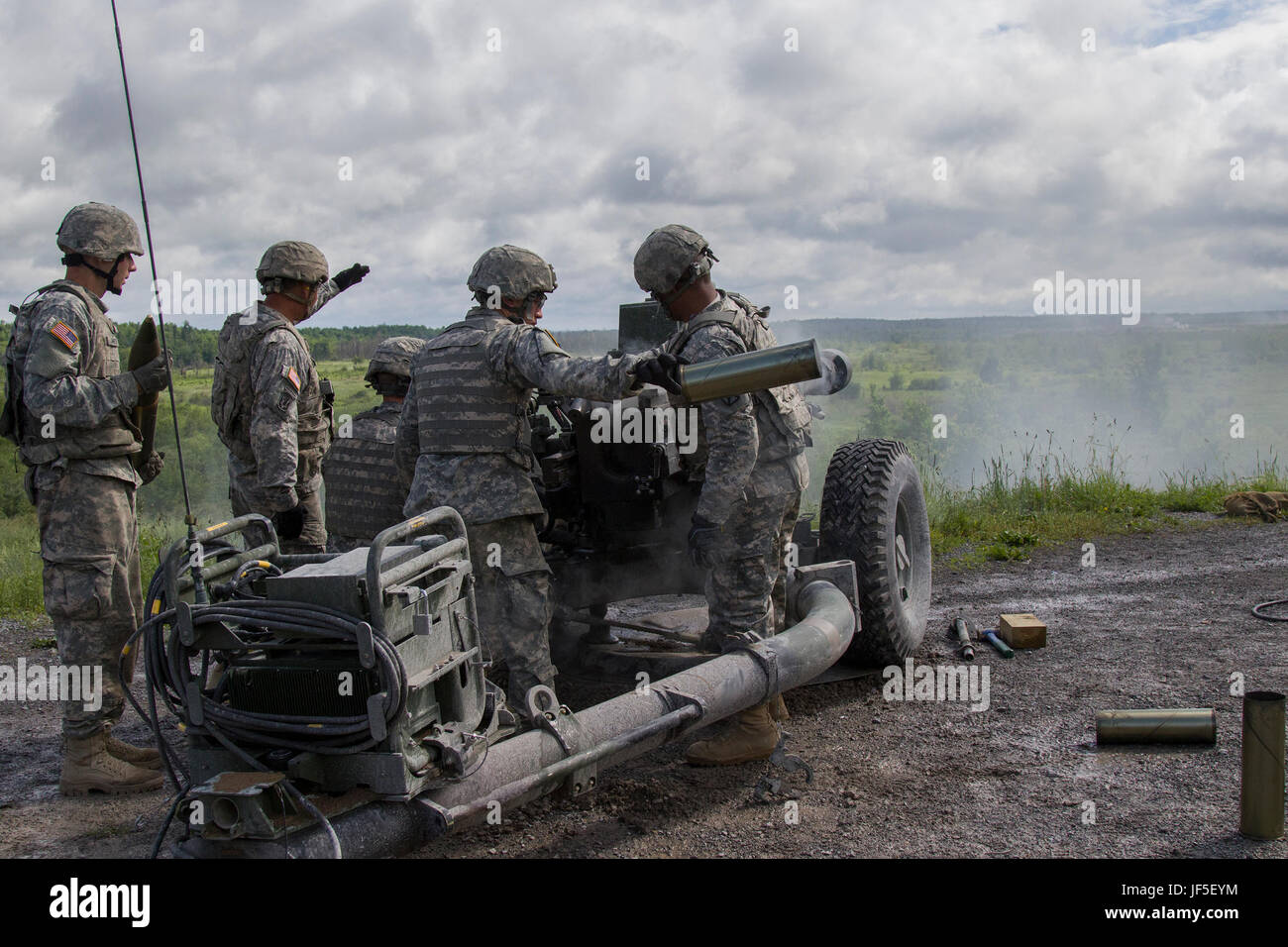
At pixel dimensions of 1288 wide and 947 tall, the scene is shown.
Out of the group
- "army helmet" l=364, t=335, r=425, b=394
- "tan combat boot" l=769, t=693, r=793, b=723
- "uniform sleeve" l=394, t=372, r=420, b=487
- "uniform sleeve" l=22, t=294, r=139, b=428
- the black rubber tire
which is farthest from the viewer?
"army helmet" l=364, t=335, r=425, b=394

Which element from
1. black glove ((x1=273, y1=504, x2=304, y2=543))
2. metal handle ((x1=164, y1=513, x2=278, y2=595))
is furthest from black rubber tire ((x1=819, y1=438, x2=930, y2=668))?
metal handle ((x1=164, y1=513, x2=278, y2=595))

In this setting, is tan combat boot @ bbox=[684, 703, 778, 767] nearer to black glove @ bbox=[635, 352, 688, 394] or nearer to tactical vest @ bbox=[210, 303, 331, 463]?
black glove @ bbox=[635, 352, 688, 394]

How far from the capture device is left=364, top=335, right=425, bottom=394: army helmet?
6059 millimetres

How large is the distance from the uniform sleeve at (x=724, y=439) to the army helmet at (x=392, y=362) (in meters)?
1.95

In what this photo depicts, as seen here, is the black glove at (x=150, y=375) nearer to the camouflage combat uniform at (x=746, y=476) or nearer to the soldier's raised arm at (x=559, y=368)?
the soldier's raised arm at (x=559, y=368)

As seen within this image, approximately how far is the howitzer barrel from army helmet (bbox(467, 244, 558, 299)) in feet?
4.06

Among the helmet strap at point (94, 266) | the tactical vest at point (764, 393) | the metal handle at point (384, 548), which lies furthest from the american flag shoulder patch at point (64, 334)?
the tactical vest at point (764, 393)

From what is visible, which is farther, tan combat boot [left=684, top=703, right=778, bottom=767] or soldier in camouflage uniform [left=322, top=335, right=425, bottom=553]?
soldier in camouflage uniform [left=322, top=335, right=425, bottom=553]

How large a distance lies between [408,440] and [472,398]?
0.61 m

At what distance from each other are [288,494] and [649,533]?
172cm

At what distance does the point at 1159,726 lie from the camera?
471 centimetres

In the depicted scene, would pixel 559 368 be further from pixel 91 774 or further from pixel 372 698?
pixel 91 774
